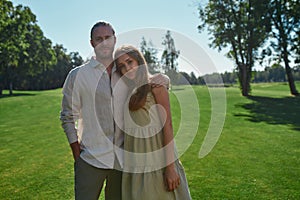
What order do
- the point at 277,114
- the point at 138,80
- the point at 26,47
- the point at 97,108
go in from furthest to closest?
the point at 26,47, the point at 277,114, the point at 97,108, the point at 138,80

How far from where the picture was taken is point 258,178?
188 inches

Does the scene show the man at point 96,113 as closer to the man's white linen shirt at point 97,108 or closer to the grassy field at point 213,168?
the man's white linen shirt at point 97,108

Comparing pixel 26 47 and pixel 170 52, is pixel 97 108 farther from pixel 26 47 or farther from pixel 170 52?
pixel 26 47

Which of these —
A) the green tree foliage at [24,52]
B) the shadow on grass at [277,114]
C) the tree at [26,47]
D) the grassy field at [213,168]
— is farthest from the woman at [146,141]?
the tree at [26,47]

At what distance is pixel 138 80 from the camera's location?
2.23m

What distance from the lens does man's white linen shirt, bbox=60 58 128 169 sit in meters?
2.36

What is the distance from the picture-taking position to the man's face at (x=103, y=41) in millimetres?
2414

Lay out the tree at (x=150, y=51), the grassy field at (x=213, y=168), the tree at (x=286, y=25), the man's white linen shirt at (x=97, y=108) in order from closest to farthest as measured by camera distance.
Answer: the man's white linen shirt at (x=97, y=108) → the tree at (x=150, y=51) → the grassy field at (x=213, y=168) → the tree at (x=286, y=25)

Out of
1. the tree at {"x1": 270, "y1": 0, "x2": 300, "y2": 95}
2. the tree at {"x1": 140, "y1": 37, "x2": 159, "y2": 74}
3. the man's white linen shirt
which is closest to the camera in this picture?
the man's white linen shirt

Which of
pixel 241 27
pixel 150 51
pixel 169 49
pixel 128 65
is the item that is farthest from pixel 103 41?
pixel 241 27

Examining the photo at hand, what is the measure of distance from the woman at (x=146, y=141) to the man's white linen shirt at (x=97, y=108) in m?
0.11

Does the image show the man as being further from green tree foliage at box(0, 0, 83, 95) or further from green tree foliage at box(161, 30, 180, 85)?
green tree foliage at box(0, 0, 83, 95)

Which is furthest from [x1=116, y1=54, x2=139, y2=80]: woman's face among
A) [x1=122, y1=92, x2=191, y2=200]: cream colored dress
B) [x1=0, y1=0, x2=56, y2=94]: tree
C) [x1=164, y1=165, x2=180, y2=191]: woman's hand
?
[x1=0, y1=0, x2=56, y2=94]: tree

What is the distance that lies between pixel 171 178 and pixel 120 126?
59cm
